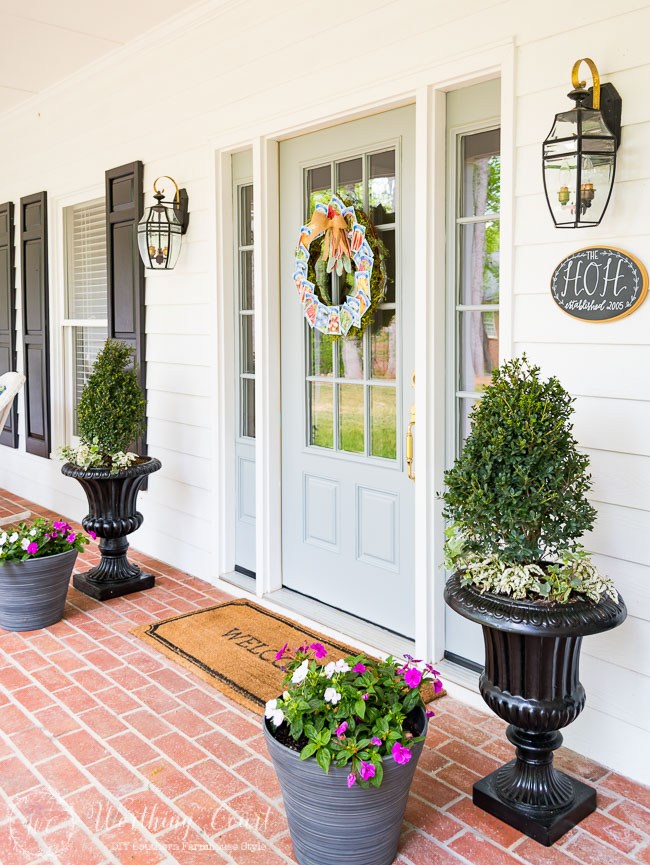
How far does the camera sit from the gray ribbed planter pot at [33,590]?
11.9 ft

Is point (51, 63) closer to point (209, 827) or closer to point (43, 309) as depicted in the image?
point (43, 309)

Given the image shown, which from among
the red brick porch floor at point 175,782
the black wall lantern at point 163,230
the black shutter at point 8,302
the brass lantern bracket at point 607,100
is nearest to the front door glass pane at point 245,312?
the black wall lantern at point 163,230

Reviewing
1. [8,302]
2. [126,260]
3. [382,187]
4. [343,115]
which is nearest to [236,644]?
[382,187]

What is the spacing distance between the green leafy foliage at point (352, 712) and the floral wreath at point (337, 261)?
1648 mm

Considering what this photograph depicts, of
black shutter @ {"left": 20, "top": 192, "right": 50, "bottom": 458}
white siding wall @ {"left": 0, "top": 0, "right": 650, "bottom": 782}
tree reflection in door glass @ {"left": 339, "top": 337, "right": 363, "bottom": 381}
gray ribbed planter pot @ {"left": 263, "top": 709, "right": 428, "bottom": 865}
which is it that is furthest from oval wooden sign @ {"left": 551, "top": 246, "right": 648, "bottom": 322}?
black shutter @ {"left": 20, "top": 192, "right": 50, "bottom": 458}

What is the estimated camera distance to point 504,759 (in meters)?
2.68

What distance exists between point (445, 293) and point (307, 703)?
166cm

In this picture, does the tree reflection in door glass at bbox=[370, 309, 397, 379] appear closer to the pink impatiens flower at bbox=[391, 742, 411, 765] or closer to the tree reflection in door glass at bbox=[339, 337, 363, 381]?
the tree reflection in door glass at bbox=[339, 337, 363, 381]

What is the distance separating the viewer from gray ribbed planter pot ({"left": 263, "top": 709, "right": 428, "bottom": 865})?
79.7 inches

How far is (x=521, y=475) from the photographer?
214cm

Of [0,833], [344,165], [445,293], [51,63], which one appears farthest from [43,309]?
[0,833]

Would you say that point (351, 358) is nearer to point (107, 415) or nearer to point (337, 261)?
point (337, 261)

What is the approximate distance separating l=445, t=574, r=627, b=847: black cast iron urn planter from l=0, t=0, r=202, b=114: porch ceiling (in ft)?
11.0

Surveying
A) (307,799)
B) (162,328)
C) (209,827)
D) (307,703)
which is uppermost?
(162,328)
